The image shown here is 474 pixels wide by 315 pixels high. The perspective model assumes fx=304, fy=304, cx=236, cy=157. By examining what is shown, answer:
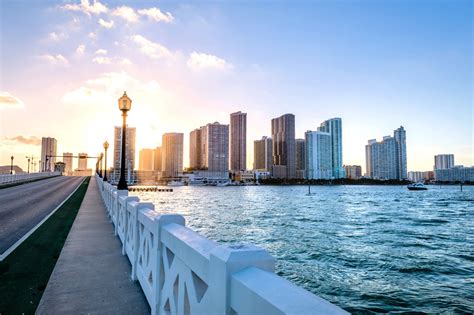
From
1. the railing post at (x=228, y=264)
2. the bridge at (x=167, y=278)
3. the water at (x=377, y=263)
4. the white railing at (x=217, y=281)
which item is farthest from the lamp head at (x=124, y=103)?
the railing post at (x=228, y=264)

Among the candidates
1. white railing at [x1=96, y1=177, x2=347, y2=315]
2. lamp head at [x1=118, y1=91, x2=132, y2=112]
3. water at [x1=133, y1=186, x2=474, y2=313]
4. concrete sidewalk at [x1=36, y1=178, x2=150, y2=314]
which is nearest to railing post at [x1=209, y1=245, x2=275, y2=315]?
white railing at [x1=96, y1=177, x2=347, y2=315]

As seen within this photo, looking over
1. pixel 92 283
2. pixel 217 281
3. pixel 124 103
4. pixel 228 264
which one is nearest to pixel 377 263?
pixel 92 283

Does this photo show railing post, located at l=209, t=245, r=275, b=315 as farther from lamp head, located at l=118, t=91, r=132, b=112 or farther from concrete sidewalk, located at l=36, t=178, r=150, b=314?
lamp head, located at l=118, t=91, r=132, b=112

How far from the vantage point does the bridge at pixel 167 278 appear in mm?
1458

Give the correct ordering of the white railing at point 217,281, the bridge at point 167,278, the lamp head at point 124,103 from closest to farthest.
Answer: the white railing at point 217,281
the bridge at point 167,278
the lamp head at point 124,103

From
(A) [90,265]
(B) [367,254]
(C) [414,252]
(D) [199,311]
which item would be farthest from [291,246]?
(D) [199,311]

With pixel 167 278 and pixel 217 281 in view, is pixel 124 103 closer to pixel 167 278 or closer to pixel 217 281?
pixel 167 278

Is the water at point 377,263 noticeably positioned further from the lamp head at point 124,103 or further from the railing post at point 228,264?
the lamp head at point 124,103

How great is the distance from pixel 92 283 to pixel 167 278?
2.79 meters

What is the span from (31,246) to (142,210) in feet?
15.5

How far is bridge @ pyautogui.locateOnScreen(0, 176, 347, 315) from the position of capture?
1458 mm

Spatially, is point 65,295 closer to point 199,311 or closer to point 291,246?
point 199,311

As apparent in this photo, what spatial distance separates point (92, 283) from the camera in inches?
207

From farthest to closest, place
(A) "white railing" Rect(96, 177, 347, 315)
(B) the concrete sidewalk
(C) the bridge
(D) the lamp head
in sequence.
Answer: (D) the lamp head, (B) the concrete sidewalk, (C) the bridge, (A) "white railing" Rect(96, 177, 347, 315)
